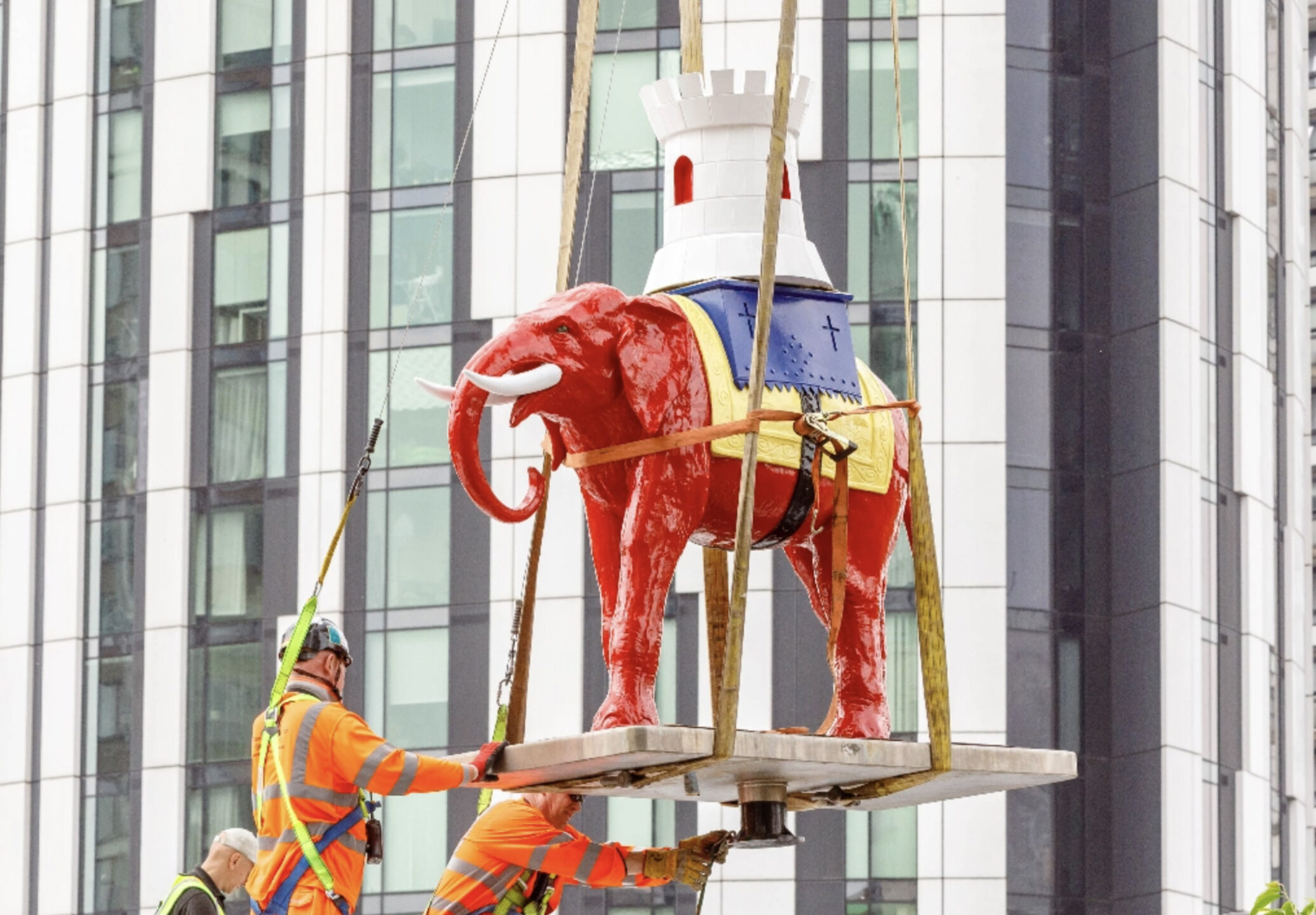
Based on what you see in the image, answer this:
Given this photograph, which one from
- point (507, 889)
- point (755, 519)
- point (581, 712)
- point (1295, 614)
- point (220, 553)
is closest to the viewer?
point (755, 519)

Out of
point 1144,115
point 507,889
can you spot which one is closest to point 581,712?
point 1144,115

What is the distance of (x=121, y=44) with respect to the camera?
38.1 meters

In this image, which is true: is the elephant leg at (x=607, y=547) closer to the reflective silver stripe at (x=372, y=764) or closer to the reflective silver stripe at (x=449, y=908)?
the reflective silver stripe at (x=372, y=764)

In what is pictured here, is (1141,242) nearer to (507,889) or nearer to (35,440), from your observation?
(35,440)

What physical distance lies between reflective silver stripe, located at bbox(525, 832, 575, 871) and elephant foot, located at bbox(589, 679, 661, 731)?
171cm

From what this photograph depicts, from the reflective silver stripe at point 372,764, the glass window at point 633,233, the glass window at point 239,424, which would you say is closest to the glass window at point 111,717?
the glass window at point 239,424

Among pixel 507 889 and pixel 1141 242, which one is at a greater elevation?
pixel 1141 242

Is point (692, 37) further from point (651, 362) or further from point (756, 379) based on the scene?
point (756, 379)

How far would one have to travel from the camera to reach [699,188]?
11.5 m

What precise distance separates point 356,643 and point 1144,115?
37.4 ft

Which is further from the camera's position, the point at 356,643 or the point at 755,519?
the point at 356,643

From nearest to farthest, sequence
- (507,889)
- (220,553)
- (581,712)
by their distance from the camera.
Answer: (507,889)
(581,712)
(220,553)

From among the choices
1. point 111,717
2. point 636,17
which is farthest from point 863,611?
point 111,717

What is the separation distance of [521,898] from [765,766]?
2338 millimetres
